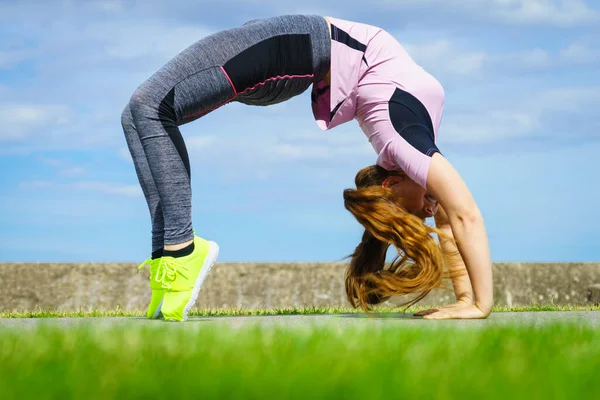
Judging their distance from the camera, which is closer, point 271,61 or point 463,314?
point 271,61

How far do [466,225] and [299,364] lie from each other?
2004 millimetres

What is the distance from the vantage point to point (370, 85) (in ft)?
11.5

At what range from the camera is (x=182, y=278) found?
336cm

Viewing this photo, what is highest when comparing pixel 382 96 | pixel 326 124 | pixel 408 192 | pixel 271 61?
pixel 271 61

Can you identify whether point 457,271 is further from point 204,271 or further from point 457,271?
point 204,271

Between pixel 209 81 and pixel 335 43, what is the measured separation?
715mm

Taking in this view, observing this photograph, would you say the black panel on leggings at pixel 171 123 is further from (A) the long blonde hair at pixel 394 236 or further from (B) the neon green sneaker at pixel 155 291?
(A) the long blonde hair at pixel 394 236

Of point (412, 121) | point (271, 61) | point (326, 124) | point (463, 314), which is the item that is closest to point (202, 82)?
point (271, 61)

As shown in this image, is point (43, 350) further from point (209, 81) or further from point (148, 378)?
point (209, 81)

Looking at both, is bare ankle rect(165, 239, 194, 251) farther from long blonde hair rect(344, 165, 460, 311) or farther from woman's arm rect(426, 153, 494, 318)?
woman's arm rect(426, 153, 494, 318)

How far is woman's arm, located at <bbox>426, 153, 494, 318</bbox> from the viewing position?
3.27 meters

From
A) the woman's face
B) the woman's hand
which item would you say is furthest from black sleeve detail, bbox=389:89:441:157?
the woman's hand

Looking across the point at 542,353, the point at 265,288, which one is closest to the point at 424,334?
the point at 542,353

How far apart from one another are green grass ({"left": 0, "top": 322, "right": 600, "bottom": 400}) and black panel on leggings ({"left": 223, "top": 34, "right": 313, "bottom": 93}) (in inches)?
56.1
